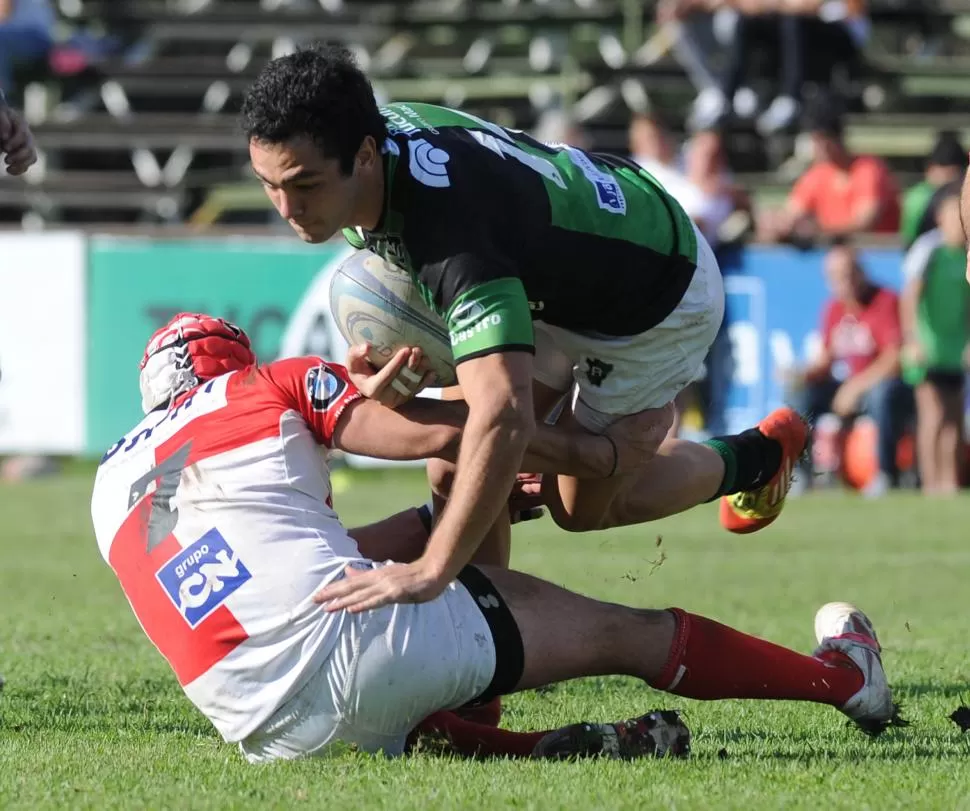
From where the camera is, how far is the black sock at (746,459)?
19.4ft

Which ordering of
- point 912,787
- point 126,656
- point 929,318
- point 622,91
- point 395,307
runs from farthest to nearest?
point 622,91 < point 929,318 < point 126,656 < point 395,307 < point 912,787

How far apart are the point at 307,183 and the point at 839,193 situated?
38.0 ft

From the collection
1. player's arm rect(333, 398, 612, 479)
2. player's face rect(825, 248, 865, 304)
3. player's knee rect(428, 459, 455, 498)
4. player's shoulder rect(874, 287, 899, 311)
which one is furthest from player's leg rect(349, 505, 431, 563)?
player's shoulder rect(874, 287, 899, 311)

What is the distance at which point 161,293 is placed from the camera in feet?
47.7

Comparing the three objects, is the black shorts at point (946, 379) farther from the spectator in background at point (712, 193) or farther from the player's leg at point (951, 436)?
the spectator in background at point (712, 193)

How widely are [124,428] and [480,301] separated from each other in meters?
10.7

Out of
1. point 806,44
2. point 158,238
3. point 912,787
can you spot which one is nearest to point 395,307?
point 912,787

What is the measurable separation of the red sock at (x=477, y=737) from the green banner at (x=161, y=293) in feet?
31.9

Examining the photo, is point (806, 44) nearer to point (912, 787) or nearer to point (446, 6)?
point (446, 6)

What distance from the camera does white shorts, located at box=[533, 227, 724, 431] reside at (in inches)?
207

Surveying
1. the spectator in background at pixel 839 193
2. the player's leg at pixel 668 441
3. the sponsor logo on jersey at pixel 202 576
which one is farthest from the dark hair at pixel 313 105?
the spectator in background at pixel 839 193

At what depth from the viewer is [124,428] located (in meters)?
14.4

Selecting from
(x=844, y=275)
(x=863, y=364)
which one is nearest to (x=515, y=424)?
(x=844, y=275)

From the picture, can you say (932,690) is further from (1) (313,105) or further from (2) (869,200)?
(2) (869,200)
